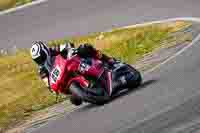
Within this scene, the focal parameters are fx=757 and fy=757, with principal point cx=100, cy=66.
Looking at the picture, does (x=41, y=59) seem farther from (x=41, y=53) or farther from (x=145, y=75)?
(x=145, y=75)

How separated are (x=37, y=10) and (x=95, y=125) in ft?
41.1

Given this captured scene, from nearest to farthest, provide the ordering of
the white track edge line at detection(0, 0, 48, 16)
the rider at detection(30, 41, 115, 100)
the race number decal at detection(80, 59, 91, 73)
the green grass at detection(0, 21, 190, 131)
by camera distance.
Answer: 1. the race number decal at detection(80, 59, 91, 73)
2. the rider at detection(30, 41, 115, 100)
3. the green grass at detection(0, 21, 190, 131)
4. the white track edge line at detection(0, 0, 48, 16)

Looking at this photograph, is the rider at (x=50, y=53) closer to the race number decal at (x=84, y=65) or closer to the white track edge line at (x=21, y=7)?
the race number decal at (x=84, y=65)

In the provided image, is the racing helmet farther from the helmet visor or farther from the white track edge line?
the white track edge line

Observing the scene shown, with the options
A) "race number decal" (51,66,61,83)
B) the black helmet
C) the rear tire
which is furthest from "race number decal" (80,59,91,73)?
the black helmet

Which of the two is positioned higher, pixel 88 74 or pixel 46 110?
pixel 88 74

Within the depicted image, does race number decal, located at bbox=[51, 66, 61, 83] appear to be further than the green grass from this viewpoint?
No

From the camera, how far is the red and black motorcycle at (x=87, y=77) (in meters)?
12.5

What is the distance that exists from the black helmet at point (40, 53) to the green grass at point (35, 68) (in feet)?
5.09

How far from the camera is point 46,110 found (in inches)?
550

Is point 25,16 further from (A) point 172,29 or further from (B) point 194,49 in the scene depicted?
(B) point 194,49

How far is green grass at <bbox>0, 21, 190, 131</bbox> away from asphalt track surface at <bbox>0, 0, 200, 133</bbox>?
3.69ft

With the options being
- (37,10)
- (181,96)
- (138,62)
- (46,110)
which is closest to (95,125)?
(181,96)

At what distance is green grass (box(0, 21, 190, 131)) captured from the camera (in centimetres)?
1471
